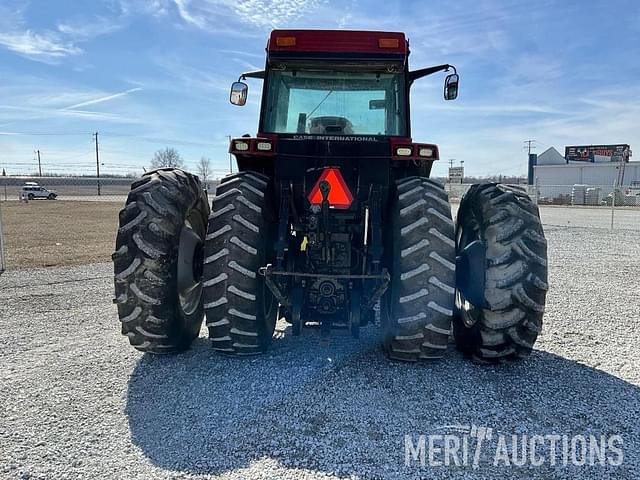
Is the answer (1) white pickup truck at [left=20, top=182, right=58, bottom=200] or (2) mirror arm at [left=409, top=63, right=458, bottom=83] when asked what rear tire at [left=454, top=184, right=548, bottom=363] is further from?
(1) white pickup truck at [left=20, top=182, right=58, bottom=200]

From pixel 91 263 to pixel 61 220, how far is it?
11324mm

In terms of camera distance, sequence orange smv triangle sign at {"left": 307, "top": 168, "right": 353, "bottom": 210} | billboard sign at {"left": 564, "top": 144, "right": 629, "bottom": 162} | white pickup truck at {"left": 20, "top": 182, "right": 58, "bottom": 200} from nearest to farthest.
→ orange smv triangle sign at {"left": 307, "top": 168, "right": 353, "bottom": 210}, white pickup truck at {"left": 20, "top": 182, "right": 58, "bottom": 200}, billboard sign at {"left": 564, "top": 144, "right": 629, "bottom": 162}

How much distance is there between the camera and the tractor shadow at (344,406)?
2.87 metres

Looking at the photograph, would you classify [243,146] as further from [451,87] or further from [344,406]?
[451,87]

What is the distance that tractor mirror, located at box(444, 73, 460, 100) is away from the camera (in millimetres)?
5466

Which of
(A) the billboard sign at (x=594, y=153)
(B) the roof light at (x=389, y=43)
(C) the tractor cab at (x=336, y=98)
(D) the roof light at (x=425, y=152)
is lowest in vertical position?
(D) the roof light at (x=425, y=152)

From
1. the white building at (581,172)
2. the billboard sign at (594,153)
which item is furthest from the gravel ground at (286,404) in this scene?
the billboard sign at (594,153)

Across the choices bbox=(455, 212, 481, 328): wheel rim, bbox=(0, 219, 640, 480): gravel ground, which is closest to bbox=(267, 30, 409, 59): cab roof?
bbox=(455, 212, 481, 328): wheel rim

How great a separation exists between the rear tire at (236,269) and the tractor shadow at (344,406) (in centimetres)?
34

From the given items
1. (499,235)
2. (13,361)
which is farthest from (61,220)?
(499,235)

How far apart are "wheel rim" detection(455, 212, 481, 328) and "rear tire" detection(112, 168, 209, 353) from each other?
8.13 ft

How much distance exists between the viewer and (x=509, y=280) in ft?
12.6

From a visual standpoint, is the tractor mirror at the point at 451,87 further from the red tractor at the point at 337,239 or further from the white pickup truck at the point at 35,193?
the white pickup truck at the point at 35,193

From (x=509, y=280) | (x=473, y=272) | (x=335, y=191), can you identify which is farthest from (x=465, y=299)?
(x=335, y=191)
